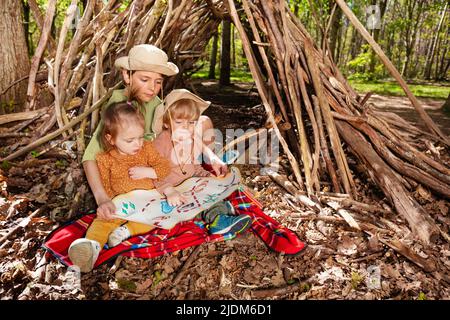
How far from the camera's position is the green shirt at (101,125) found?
1.93m

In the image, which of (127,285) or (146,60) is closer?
(127,285)

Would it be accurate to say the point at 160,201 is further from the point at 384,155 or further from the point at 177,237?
the point at 384,155

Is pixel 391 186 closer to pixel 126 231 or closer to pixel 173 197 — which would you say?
pixel 173 197

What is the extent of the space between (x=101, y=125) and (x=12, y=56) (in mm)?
1887

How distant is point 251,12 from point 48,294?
2323mm

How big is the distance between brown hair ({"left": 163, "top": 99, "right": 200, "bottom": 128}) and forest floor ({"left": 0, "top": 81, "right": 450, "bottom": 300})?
80 cm

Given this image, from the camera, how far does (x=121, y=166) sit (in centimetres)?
197

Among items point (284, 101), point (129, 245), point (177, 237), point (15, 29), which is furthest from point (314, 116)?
point (15, 29)

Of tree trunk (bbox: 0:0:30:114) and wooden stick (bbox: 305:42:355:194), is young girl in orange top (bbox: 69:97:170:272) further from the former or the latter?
tree trunk (bbox: 0:0:30:114)

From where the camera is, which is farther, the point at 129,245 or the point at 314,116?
the point at 314,116

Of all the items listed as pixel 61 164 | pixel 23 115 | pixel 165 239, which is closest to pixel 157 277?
pixel 165 239

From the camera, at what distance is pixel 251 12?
2559mm

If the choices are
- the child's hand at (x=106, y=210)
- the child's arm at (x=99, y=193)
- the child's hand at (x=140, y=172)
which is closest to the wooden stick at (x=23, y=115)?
the child's arm at (x=99, y=193)

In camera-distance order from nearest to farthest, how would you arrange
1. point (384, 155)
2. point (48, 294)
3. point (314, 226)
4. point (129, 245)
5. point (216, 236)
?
point (48, 294) < point (129, 245) < point (216, 236) < point (314, 226) < point (384, 155)
